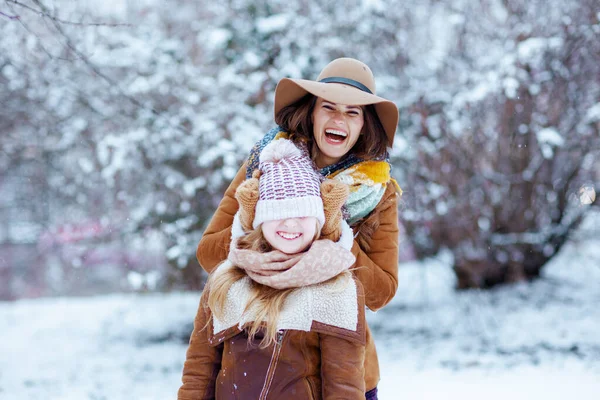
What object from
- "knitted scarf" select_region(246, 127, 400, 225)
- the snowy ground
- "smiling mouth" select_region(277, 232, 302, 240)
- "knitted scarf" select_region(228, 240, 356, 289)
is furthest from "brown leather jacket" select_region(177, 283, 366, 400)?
the snowy ground

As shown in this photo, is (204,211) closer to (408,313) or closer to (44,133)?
(44,133)

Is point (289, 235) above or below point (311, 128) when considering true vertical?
below

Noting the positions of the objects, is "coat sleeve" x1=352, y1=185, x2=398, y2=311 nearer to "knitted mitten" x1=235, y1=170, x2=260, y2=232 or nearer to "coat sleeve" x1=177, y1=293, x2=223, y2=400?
"knitted mitten" x1=235, y1=170, x2=260, y2=232

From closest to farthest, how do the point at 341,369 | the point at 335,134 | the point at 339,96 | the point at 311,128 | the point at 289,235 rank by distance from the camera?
the point at 341,369
the point at 289,235
the point at 339,96
the point at 335,134
the point at 311,128

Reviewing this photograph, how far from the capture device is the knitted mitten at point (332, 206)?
1717 mm

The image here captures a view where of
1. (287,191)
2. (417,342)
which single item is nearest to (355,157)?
(287,191)

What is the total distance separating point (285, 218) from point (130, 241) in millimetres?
4628

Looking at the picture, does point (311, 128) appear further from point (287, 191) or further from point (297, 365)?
point (297, 365)

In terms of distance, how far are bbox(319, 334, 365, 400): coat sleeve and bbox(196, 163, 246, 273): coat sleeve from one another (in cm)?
59

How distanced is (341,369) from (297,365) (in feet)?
0.43

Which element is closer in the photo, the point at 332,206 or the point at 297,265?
the point at 297,265

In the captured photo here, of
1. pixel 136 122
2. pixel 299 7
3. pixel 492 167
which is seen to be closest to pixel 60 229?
pixel 136 122

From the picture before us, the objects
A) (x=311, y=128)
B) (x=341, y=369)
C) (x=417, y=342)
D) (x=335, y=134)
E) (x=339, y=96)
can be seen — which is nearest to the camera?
(x=341, y=369)

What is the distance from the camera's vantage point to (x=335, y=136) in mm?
2020
